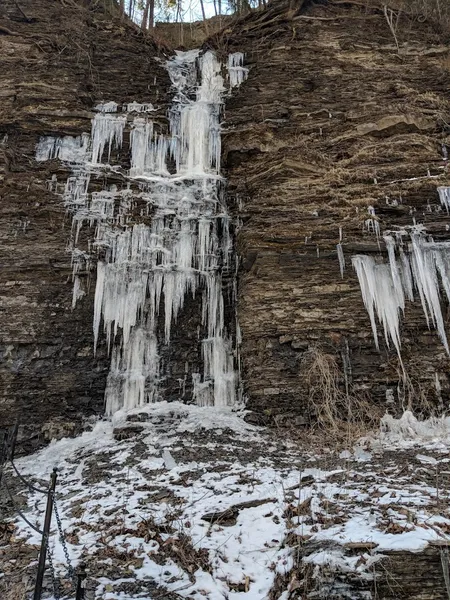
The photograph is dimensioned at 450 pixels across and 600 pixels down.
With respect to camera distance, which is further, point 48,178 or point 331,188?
point 48,178

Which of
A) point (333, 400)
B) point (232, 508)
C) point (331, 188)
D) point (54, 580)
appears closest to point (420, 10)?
point (331, 188)

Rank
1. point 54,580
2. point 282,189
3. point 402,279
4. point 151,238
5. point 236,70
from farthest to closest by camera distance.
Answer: point 236,70
point 151,238
point 282,189
point 402,279
point 54,580

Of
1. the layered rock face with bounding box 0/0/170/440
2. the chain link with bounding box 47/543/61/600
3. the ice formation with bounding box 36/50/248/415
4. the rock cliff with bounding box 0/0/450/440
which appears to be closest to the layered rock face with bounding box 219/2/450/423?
the rock cliff with bounding box 0/0/450/440

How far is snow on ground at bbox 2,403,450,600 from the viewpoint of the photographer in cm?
356

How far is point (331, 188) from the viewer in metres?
8.94

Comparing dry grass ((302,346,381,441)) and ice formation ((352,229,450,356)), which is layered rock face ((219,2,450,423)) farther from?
ice formation ((352,229,450,356))

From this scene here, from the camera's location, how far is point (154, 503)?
4770 millimetres

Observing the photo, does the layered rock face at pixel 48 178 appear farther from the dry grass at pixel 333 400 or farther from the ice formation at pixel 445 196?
the ice formation at pixel 445 196

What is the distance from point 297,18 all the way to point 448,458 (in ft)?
34.4

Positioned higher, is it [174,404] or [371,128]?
[371,128]

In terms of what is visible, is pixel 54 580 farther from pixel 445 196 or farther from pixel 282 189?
pixel 445 196

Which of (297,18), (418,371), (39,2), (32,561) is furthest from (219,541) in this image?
(39,2)

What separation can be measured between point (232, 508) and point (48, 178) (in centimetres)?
782

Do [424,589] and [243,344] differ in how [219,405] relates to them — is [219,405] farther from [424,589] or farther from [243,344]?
[424,589]
